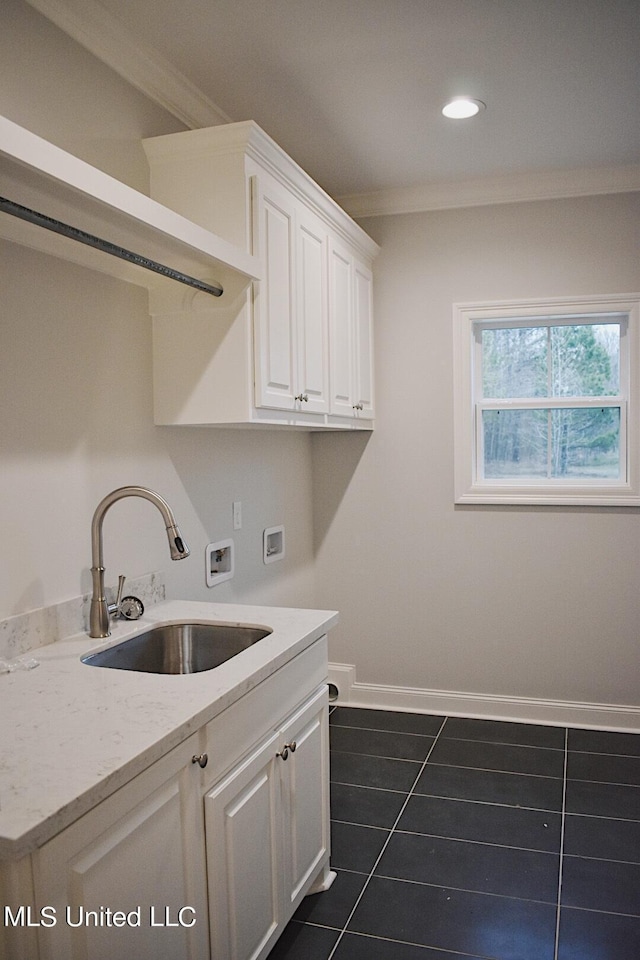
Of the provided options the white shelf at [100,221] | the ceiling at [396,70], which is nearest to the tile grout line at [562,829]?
the white shelf at [100,221]

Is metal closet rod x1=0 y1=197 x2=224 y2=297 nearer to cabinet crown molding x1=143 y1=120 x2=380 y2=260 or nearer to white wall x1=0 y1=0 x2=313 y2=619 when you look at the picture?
white wall x1=0 y1=0 x2=313 y2=619

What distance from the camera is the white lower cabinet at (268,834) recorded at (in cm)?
165

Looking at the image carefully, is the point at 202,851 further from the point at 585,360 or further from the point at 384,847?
the point at 585,360

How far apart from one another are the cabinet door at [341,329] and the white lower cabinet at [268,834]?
1409mm

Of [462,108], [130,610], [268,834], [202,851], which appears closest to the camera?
[202,851]

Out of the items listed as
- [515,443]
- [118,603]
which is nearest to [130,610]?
[118,603]

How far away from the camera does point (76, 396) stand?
213cm

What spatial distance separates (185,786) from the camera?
1.52 meters

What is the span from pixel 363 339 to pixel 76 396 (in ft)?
5.97

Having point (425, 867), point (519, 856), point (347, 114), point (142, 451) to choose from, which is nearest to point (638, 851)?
point (519, 856)

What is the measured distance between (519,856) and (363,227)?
2.89 m

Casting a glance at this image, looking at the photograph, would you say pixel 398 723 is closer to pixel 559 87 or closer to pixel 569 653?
pixel 569 653

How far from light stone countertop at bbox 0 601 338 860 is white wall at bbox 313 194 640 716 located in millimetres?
1854

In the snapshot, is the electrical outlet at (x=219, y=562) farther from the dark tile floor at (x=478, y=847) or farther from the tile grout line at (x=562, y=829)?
the tile grout line at (x=562, y=829)
